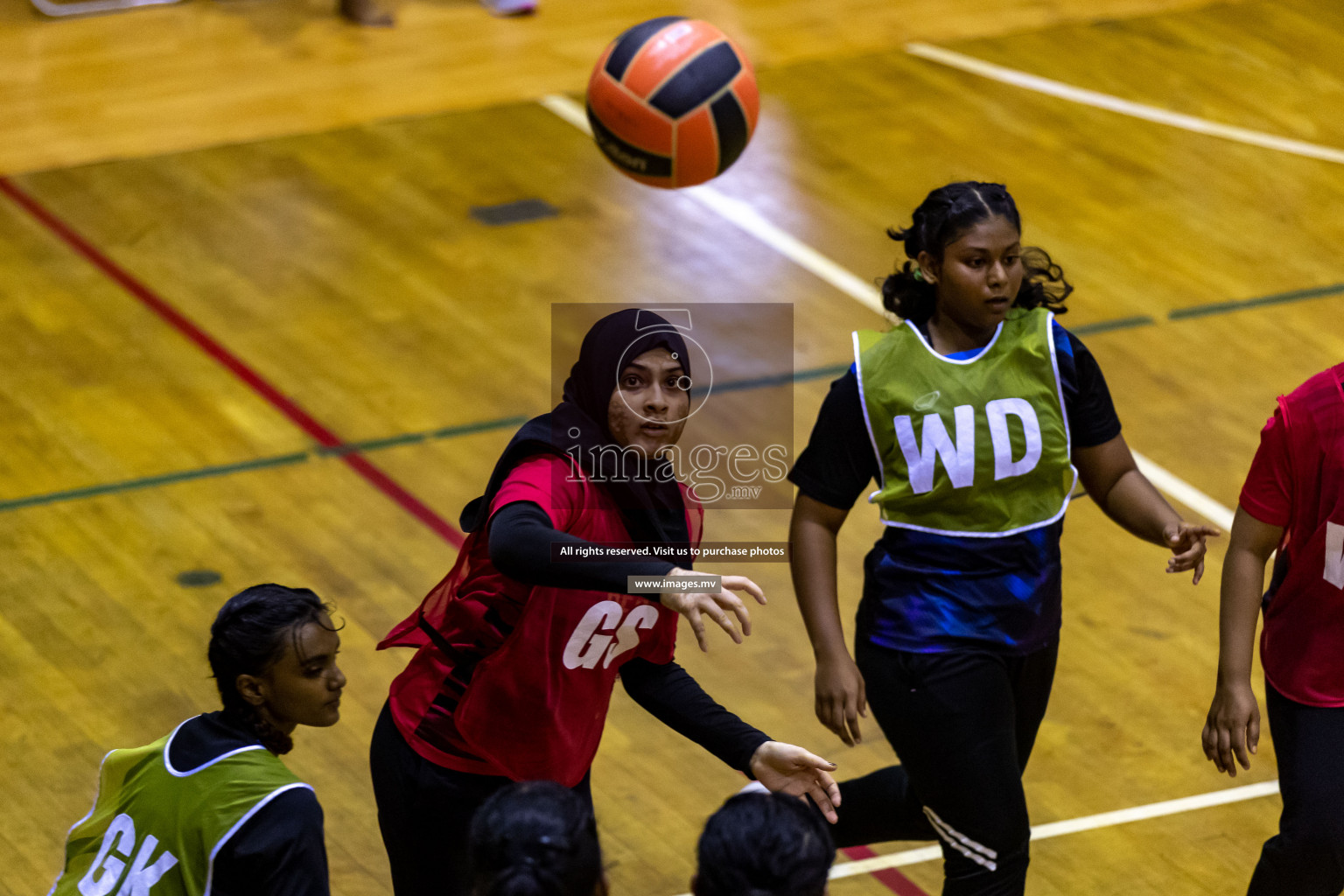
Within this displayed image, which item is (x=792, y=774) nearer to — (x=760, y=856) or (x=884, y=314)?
(x=760, y=856)

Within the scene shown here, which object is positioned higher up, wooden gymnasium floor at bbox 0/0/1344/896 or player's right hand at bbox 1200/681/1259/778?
player's right hand at bbox 1200/681/1259/778

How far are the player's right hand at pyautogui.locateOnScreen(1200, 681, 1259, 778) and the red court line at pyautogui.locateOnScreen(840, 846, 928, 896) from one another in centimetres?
118

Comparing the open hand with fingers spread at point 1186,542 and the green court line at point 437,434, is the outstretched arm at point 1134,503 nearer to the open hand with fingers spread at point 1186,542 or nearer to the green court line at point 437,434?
the open hand with fingers spread at point 1186,542

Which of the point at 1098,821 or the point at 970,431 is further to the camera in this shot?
the point at 1098,821

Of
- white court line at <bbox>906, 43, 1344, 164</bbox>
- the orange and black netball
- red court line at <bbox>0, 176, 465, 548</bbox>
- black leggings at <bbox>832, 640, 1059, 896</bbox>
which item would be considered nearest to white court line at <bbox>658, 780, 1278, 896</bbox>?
black leggings at <bbox>832, 640, 1059, 896</bbox>

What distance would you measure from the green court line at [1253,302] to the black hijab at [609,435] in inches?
196

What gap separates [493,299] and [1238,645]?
4.79 meters

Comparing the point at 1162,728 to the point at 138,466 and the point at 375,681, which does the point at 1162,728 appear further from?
the point at 138,466

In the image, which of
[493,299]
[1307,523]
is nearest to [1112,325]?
[493,299]

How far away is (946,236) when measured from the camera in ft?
13.7

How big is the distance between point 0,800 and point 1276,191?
6.62 metres

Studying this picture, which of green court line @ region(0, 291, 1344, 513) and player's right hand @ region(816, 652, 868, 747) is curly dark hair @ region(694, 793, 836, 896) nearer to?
player's right hand @ region(816, 652, 868, 747)

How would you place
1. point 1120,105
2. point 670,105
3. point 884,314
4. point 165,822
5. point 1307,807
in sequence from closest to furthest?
point 165,822, point 1307,807, point 670,105, point 884,314, point 1120,105

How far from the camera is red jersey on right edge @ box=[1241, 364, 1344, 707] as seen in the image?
3.92 metres
